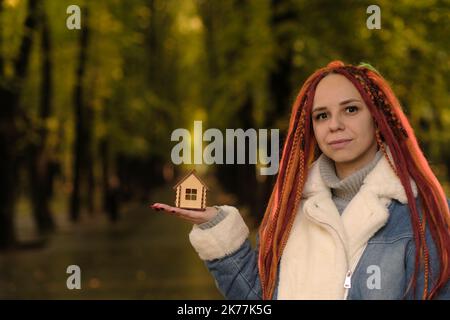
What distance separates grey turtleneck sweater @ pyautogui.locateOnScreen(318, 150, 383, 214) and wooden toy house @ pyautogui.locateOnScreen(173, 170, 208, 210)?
0.39m

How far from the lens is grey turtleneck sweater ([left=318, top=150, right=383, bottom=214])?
9.23 feet

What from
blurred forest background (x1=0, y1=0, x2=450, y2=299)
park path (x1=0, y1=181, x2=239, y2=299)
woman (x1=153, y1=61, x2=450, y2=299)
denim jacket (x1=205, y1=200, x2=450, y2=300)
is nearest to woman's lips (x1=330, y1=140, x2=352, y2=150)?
woman (x1=153, y1=61, x2=450, y2=299)

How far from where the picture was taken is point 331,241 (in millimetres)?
2732

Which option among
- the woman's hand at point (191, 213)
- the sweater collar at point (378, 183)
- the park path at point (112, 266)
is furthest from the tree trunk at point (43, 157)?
the sweater collar at point (378, 183)

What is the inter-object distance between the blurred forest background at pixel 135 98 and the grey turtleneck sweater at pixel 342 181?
1.66 meters

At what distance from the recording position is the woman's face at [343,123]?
2.80 metres

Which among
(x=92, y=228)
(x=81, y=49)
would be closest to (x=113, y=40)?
(x=81, y=49)

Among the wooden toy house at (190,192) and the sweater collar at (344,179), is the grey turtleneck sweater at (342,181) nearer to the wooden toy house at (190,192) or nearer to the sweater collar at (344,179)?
the sweater collar at (344,179)

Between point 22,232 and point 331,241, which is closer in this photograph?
point 331,241

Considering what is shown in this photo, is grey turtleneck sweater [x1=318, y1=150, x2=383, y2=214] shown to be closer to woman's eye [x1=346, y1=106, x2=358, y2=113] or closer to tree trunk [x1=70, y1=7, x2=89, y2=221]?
woman's eye [x1=346, y1=106, x2=358, y2=113]

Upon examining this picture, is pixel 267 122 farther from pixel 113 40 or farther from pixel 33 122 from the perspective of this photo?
pixel 113 40

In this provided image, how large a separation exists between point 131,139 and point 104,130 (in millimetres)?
1563
